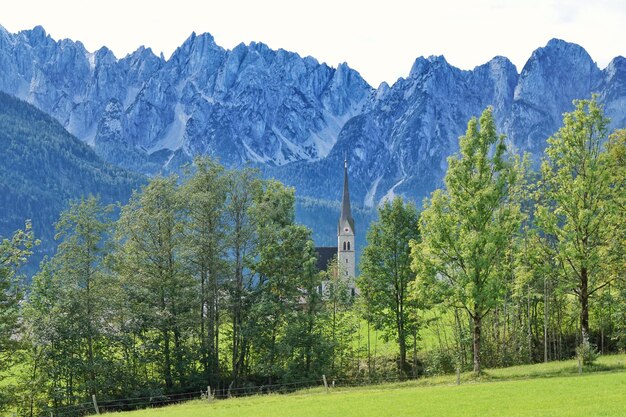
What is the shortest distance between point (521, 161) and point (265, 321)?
23383mm

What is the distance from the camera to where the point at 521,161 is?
50562mm

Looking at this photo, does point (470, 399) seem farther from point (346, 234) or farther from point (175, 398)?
point (346, 234)

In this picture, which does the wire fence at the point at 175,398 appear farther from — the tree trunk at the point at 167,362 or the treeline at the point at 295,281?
the tree trunk at the point at 167,362

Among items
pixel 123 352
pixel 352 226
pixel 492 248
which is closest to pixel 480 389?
pixel 492 248

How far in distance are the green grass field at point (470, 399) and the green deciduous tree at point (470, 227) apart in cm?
508

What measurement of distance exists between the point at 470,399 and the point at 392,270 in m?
24.3

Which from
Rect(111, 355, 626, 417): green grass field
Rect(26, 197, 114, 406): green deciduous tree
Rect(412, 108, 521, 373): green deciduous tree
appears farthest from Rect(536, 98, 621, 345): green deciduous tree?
Rect(26, 197, 114, 406): green deciduous tree

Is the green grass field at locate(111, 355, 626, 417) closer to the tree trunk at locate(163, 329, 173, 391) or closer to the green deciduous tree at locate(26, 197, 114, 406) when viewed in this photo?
the tree trunk at locate(163, 329, 173, 391)

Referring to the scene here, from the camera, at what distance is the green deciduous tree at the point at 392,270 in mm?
58156

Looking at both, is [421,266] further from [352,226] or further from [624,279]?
[352,226]

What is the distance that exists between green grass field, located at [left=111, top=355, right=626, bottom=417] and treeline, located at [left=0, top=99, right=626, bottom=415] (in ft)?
9.96

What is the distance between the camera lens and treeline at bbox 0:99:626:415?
144ft

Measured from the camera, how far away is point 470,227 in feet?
147

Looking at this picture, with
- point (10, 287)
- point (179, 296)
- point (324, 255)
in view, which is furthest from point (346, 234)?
point (10, 287)
